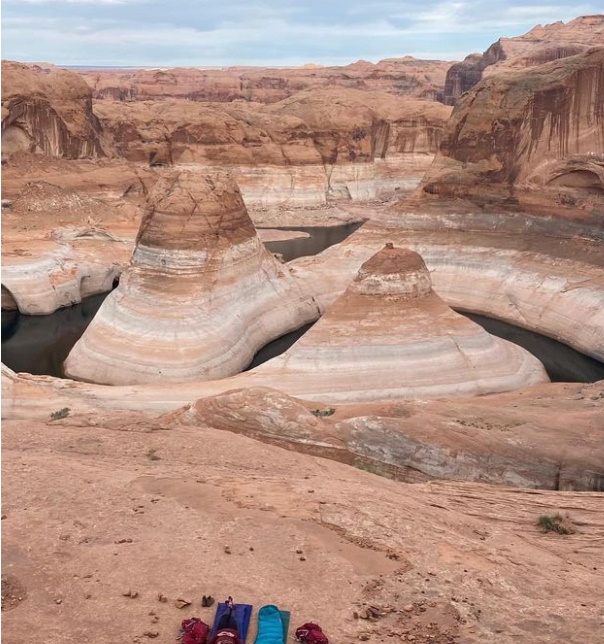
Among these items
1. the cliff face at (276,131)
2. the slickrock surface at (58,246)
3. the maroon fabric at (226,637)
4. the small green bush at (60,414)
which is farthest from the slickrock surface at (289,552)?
the cliff face at (276,131)

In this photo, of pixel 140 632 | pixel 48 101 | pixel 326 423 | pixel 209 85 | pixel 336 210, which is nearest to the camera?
pixel 140 632

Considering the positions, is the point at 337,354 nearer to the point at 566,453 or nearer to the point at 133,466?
the point at 566,453

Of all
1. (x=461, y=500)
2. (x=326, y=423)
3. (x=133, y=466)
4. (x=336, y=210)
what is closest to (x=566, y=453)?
(x=461, y=500)

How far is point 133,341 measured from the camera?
2547 cm

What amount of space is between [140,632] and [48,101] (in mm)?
49680

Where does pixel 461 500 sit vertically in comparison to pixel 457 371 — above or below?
above

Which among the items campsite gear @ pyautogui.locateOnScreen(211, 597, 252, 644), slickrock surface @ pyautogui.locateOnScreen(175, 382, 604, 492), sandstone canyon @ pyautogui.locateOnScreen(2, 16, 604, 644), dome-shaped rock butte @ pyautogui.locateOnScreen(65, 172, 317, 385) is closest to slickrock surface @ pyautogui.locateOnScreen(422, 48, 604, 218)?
sandstone canyon @ pyautogui.locateOnScreen(2, 16, 604, 644)

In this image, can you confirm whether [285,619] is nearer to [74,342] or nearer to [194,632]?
[194,632]

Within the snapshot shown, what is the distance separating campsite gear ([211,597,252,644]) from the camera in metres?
6.87

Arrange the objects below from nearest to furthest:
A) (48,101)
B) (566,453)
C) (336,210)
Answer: (566,453) < (48,101) < (336,210)

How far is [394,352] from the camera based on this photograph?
80.1 feet

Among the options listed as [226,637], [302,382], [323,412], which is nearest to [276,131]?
[302,382]

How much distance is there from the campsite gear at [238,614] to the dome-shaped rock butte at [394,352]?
51.6ft

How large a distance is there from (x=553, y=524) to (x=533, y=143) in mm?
29836
